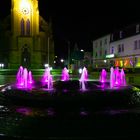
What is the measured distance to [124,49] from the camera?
76.0 meters

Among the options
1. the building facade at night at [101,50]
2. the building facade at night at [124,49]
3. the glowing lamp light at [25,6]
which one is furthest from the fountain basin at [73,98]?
the glowing lamp light at [25,6]

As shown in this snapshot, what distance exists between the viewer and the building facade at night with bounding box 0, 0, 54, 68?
84875 mm

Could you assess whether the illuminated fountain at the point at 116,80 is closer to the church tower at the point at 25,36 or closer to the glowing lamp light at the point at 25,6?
the church tower at the point at 25,36

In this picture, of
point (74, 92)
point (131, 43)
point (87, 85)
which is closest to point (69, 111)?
point (74, 92)

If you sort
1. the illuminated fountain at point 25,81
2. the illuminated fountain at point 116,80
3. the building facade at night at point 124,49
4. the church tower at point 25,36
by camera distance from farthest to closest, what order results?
the church tower at point 25,36, the building facade at night at point 124,49, the illuminated fountain at point 116,80, the illuminated fountain at point 25,81

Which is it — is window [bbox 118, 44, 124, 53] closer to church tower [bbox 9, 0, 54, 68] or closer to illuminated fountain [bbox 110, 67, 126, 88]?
church tower [bbox 9, 0, 54, 68]

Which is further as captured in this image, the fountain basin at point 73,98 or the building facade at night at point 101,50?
the building facade at night at point 101,50

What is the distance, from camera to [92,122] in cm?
1233

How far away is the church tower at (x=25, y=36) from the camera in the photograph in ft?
278

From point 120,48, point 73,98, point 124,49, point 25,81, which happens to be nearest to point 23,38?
point 120,48

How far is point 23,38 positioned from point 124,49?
2331 centimetres

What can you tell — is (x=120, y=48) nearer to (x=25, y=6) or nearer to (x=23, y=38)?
(x=23, y=38)

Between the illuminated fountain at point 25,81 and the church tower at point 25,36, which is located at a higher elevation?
the church tower at point 25,36

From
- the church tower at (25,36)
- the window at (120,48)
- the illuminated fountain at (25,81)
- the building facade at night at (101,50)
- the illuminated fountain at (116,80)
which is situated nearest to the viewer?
the illuminated fountain at (25,81)
